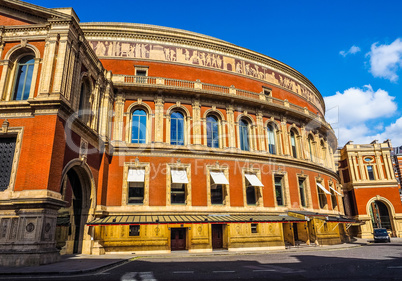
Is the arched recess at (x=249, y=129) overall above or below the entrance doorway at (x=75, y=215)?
above

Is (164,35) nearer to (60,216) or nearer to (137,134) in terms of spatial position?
(137,134)

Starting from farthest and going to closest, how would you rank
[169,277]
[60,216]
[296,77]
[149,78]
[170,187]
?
[296,77] → [149,78] → [170,187] → [60,216] → [169,277]

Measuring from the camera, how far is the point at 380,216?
44688 millimetres

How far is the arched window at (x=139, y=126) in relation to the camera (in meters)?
23.9

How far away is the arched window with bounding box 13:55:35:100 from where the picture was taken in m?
17.0

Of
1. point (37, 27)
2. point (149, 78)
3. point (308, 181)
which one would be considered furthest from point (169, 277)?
point (308, 181)

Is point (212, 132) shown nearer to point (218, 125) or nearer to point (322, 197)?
point (218, 125)

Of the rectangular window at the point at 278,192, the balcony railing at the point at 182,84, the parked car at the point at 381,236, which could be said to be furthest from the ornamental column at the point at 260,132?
the parked car at the point at 381,236

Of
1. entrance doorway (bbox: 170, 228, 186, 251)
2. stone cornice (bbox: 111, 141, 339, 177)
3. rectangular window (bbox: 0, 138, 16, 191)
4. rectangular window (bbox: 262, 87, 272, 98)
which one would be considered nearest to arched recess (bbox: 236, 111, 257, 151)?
stone cornice (bbox: 111, 141, 339, 177)

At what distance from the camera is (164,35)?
27531mm

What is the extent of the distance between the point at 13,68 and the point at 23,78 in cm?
95

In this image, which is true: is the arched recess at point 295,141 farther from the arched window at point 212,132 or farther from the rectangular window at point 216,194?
the rectangular window at point 216,194

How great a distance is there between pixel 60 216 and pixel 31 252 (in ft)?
27.7

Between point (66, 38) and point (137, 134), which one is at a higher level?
point (66, 38)
